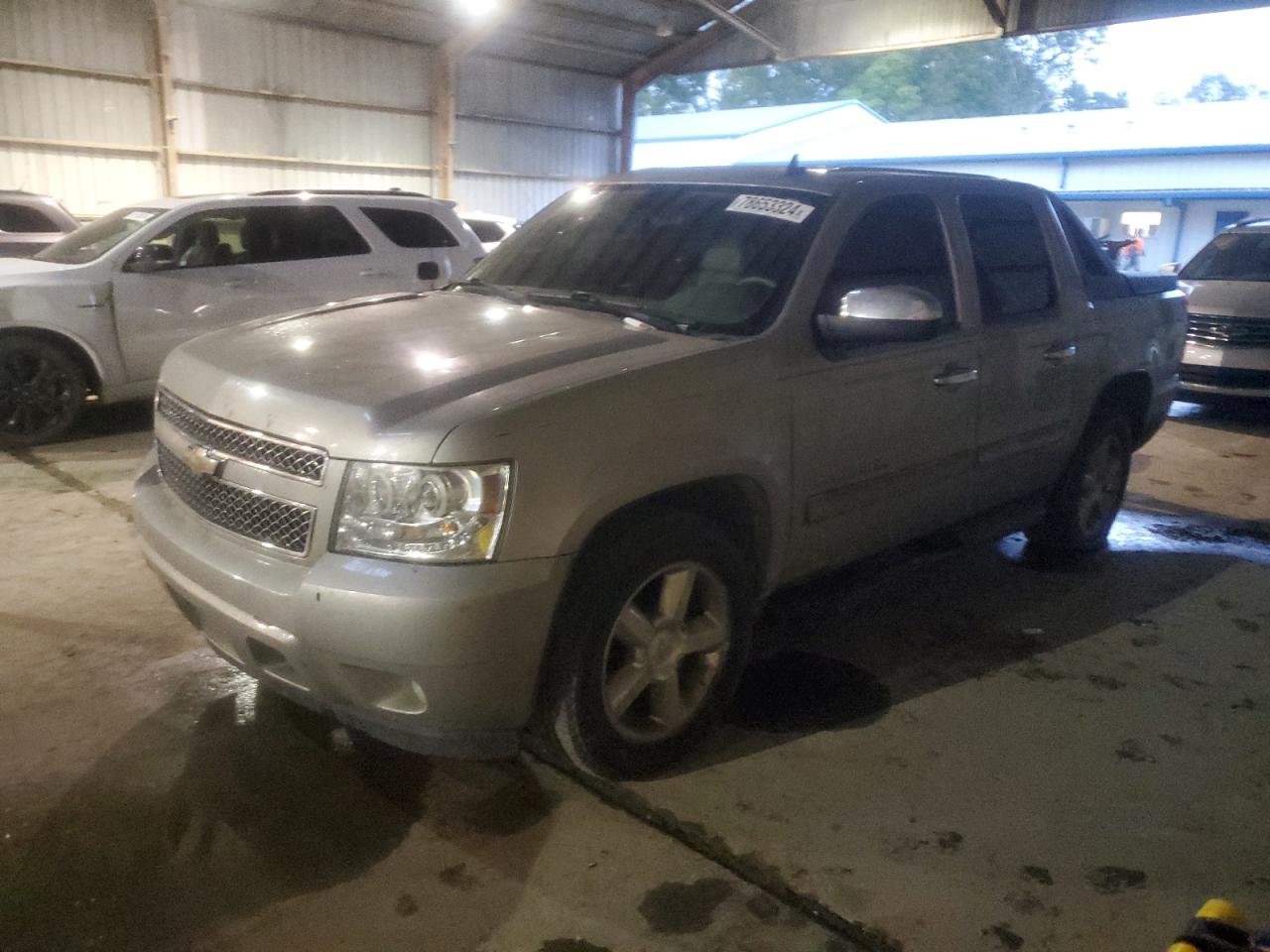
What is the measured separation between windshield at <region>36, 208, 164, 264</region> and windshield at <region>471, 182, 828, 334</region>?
184 inches

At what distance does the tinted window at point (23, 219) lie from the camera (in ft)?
35.4

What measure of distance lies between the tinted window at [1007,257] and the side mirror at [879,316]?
2.73 ft

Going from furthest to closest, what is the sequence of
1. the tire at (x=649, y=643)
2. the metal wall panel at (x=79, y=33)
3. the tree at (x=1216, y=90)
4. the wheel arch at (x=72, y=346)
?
the tree at (x=1216, y=90), the metal wall panel at (x=79, y=33), the wheel arch at (x=72, y=346), the tire at (x=649, y=643)

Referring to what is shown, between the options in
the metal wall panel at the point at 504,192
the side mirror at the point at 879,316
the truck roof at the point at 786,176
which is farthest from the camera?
the metal wall panel at the point at 504,192

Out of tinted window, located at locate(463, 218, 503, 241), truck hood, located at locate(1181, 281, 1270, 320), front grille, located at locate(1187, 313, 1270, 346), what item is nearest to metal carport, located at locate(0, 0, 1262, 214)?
tinted window, located at locate(463, 218, 503, 241)

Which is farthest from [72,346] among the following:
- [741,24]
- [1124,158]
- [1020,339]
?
[1124,158]

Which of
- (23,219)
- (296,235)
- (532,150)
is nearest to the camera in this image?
(296,235)

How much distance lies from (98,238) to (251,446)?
613cm

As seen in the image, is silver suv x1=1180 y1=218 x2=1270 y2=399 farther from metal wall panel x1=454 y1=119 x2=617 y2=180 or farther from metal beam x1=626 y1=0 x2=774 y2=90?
metal wall panel x1=454 y1=119 x2=617 y2=180

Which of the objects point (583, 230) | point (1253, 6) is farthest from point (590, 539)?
point (1253, 6)

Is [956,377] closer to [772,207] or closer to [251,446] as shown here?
[772,207]

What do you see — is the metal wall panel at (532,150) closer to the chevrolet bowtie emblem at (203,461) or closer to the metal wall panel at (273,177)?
the metal wall panel at (273,177)

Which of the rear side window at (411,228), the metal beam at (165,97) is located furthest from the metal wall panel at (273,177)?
the rear side window at (411,228)

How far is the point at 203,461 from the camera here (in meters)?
2.94
